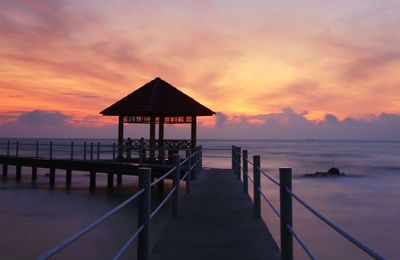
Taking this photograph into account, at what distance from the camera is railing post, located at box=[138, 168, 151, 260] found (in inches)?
169

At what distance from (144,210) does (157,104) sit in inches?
644

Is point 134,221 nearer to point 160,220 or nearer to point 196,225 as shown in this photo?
point 160,220

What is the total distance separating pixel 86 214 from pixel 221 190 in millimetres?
8866

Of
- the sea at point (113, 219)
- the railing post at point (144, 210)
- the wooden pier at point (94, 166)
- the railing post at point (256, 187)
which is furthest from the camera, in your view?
the wooden pier at point (94, 166)

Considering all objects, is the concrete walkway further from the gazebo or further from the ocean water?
the gazebo

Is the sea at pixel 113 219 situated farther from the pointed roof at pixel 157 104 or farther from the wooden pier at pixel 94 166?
the pointed roof at pixel 157 104

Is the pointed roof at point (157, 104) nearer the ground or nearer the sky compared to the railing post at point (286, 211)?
nearer the sky

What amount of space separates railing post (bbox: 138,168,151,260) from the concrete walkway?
0.51 m

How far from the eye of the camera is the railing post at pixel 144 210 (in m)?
4.30

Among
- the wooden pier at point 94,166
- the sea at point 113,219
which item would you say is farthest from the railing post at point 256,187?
the wooden pier at point 94,166

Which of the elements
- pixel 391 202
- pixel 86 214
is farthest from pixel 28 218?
pixel 391 202

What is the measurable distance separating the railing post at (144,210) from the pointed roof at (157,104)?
15.7 metres

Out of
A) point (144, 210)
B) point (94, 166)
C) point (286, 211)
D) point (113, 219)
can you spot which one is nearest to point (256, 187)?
point (286, 211)

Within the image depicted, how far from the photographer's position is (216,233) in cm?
609
